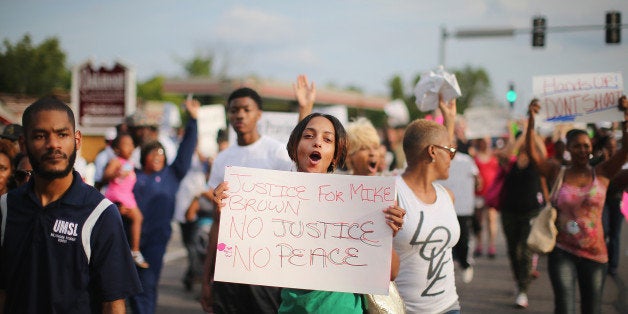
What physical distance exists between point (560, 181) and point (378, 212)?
3.26 meters

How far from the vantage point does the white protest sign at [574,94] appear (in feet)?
20.8

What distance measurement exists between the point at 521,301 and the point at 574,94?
3.01m

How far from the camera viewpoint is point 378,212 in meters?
3.10

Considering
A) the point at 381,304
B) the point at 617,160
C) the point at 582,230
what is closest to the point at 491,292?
the point at 582,230

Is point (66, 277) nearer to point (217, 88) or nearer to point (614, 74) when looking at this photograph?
point (614, 74)

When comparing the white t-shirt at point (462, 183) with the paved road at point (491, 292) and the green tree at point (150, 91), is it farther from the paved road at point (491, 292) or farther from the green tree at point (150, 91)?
the green tree at point (150, 91)

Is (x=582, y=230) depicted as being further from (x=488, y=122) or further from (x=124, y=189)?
(x=488, y=122)

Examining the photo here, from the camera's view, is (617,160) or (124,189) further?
(124,189)

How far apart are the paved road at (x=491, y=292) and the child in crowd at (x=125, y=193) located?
1648 millimetres

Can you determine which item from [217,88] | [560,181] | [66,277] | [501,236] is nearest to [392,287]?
[66,277]

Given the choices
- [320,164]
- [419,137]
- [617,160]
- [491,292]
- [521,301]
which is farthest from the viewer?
[491,292]

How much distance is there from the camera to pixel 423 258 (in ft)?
12.8

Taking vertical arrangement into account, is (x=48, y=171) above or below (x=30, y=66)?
below

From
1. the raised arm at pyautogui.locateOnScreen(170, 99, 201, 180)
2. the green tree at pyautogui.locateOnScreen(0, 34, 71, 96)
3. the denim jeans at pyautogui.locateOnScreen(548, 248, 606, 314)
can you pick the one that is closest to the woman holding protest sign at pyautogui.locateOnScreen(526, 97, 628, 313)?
the denim jeans at pyautogui.locateOnScreen(548, 248, 606, 314)
